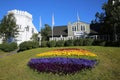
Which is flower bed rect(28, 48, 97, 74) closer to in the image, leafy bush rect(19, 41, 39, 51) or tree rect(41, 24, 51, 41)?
leafy bush rect(19, 41, 39, 51)

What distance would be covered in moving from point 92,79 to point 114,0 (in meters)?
28.6

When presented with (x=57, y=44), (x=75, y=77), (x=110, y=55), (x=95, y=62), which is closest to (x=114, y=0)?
(x=57, y=44)

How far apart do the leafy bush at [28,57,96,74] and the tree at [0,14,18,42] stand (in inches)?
1388

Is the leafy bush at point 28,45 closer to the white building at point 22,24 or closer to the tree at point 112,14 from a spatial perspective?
the tree at point 112,14

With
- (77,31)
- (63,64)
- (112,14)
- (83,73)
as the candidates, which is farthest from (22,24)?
(83,73)

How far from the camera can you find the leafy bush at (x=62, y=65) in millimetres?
17984

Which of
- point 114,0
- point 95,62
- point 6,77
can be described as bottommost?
point 6,77

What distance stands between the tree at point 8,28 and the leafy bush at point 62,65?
3526 cm

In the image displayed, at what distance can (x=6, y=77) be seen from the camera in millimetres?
18703

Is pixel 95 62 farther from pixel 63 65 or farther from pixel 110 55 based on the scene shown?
pixel 110 55

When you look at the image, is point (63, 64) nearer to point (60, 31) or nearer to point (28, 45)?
point (28, 45)

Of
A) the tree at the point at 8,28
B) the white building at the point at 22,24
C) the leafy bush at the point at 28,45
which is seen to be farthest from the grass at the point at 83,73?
the white building at the point at 22,24

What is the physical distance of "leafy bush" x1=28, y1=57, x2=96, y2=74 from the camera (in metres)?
18.0

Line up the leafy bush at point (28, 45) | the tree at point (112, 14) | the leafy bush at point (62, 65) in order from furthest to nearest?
1. the leafy bush at point (28, 45)
2. the tree at point (112, 14)
3. the leafy bush at point (62, 65)
